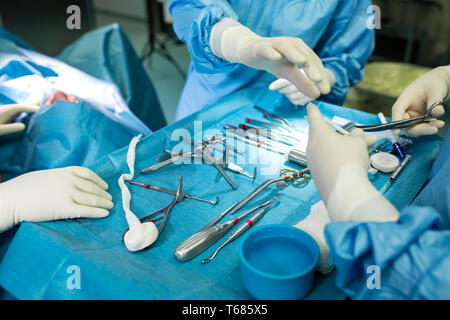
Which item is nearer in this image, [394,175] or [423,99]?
[394,175]

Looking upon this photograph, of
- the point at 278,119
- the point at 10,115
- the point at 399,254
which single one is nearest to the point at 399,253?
the point at 399,254

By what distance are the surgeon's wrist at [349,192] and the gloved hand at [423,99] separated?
2.07 feet

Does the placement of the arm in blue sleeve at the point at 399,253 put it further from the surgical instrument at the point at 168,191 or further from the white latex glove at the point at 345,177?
the surgical instrument at the point at 168,191

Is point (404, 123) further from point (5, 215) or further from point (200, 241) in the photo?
point (5, 215)

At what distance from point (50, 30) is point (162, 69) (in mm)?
1569

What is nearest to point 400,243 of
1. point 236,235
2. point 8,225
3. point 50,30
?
point 236,235

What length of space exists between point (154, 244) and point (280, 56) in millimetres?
767

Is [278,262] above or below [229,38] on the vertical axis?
below

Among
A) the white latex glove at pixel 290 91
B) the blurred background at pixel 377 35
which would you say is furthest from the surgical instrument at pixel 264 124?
the blurred background at pixel 377 35

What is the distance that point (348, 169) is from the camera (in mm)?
1012

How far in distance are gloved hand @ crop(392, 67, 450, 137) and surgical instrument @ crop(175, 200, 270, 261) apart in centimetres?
85

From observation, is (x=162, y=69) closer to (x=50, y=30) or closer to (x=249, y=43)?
(x=50, y=30)

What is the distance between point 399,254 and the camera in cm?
84

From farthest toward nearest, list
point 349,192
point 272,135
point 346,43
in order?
point 346,43
point 272,135
point 349,192
